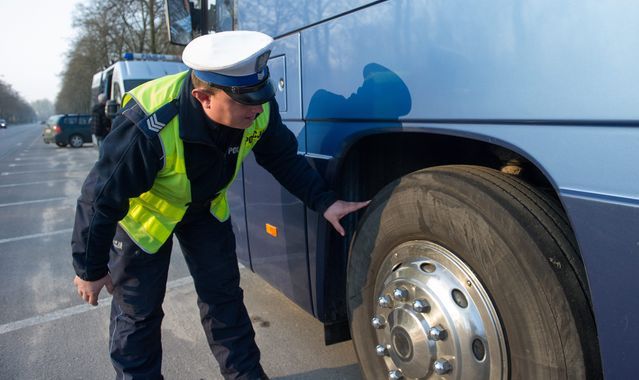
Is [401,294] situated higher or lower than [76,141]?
higher

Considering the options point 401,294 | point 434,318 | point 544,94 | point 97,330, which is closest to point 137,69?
point 97,330

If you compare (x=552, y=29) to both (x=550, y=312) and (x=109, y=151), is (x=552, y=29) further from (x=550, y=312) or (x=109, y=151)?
(x=109, y=151)

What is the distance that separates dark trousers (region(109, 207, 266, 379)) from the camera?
2156 millimetres

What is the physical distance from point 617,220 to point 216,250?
172cm

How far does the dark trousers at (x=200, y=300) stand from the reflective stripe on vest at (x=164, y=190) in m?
0.07

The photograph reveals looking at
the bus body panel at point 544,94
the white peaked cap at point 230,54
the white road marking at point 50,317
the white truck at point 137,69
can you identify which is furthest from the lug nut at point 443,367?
the white truck at point 137,69

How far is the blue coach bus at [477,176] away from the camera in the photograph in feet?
3.65

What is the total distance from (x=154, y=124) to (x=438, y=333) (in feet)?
4.00

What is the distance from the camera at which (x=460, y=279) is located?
59.1 inches

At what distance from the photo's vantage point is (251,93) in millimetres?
1797

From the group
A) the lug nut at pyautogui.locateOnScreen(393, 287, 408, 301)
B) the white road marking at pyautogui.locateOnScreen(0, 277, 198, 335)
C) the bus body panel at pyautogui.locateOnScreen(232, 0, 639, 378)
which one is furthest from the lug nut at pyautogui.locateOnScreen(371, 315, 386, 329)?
the white road marking at pyautogui.locateOnScreen(0, 277, 198, 335)

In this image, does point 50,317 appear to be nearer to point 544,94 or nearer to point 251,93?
point 251,93

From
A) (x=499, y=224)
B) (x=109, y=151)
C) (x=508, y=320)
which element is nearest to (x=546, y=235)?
(x=499, y=224)

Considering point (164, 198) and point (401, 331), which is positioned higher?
point (164, 198)
